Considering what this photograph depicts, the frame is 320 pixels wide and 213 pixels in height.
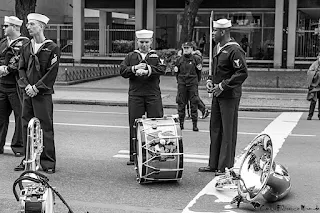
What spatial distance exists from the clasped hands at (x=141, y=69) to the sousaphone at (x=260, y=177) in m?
2.08

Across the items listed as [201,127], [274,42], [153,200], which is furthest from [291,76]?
[153,200]

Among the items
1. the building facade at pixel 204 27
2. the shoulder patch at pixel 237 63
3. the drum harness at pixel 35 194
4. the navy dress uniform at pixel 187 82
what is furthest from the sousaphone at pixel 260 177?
the building facade at pixel 204 27

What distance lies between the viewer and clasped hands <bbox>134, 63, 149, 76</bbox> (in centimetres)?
816

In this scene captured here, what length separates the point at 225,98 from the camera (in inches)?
314

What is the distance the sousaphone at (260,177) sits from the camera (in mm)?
6364

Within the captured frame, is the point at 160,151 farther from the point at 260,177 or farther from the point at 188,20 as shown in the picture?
the point at 188,20

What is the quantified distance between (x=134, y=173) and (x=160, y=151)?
3.64 feet

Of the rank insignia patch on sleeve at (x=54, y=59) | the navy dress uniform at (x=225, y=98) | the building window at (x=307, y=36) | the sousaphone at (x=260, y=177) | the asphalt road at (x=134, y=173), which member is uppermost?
the building window at (x=307, y=36)

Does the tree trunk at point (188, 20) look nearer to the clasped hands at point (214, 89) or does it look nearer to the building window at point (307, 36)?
the building window at point (307, 36)

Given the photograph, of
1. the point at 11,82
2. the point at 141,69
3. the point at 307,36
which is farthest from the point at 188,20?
the point at 141,69

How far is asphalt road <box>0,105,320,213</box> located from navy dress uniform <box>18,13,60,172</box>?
454mm

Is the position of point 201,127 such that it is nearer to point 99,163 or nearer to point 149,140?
point 99,163

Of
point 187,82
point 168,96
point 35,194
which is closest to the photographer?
point 35,194

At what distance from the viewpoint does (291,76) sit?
2709 cm
